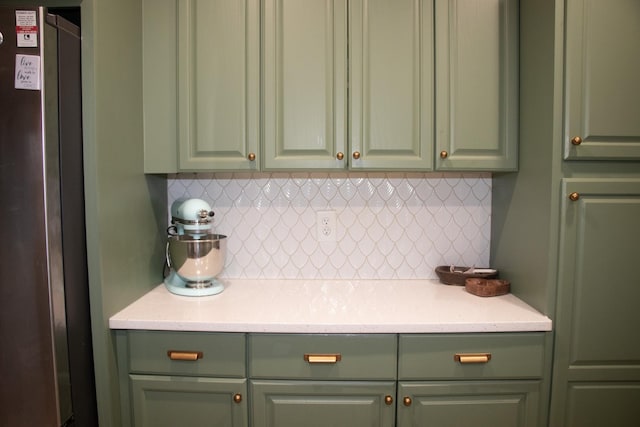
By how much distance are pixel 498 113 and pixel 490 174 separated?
0.39m

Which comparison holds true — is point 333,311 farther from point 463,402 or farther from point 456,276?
point 456,276

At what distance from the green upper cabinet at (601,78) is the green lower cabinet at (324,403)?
1.09m

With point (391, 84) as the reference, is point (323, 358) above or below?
below

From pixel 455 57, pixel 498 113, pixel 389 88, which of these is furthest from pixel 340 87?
pixel 498 113

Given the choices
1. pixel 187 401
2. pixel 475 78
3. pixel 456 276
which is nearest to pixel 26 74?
pixel 187 401

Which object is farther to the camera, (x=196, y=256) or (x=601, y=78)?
A: (x=196, y=256)

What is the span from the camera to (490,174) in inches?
69.3

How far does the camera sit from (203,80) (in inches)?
57.4

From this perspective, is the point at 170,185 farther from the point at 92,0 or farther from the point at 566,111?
the point at 566,111

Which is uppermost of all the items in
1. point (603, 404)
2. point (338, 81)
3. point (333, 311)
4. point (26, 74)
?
point (338, 81)

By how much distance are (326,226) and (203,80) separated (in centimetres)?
86

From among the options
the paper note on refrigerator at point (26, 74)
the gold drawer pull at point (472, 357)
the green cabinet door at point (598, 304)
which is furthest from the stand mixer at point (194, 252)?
the green cabinet door at point (598, 304)

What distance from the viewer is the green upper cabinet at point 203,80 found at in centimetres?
145

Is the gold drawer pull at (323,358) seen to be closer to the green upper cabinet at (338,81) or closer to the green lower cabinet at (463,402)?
the green lower cabinet at (463,402)
